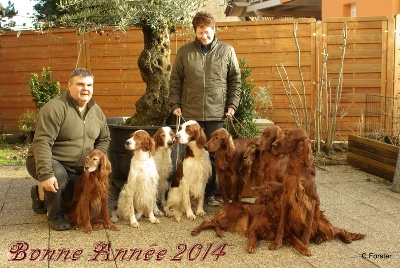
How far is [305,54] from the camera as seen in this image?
9.77 meters

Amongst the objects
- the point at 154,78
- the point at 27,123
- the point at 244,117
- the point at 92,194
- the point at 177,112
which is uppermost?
the point at 154,78

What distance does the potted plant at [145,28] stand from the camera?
6.02 m

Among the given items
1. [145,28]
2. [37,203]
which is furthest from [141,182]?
[145,28]

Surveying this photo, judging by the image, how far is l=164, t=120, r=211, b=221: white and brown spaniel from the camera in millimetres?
5266

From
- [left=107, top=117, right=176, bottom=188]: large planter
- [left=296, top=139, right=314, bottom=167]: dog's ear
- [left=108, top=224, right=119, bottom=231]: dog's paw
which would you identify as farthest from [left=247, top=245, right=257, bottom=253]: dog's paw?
[left=107, top=117, right=176, bottom=188]: large planter

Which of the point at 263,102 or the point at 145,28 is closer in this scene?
the point at 145,28

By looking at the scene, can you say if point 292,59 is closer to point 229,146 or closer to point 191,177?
point 229,146

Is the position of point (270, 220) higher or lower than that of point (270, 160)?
lower

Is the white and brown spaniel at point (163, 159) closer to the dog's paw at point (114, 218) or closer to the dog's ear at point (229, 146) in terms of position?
the dog's paw at point (114, 218)

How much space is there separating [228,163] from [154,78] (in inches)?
80.7

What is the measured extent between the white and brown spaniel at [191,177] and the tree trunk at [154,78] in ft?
4.73

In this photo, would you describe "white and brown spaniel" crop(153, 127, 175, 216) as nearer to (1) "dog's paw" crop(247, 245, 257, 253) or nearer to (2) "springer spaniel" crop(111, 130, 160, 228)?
(2) "springer spaniel" crop(111, 130, 160, 228)

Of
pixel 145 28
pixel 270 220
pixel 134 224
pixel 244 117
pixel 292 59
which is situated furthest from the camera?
→ pixel 292 59

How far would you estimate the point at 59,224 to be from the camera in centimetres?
486
